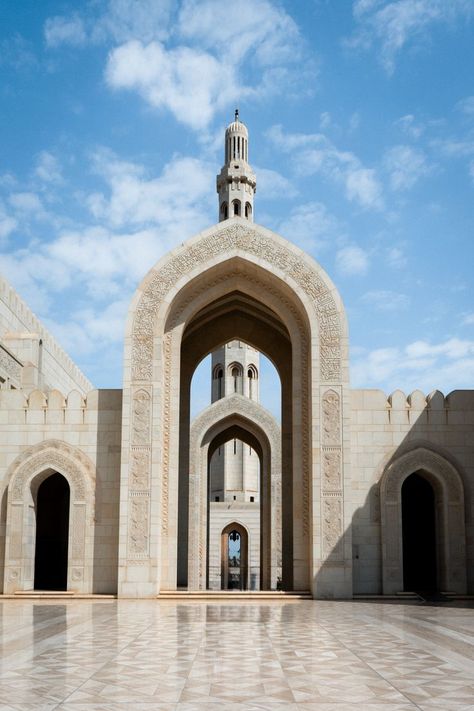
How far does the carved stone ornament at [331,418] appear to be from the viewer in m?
17.0

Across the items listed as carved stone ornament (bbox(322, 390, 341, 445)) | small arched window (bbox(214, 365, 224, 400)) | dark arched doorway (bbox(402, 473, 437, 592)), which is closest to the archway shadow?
carved stone ornament (bbox(322, 390, 341, 445))

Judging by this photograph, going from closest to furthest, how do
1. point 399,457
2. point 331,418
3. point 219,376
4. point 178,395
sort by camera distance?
point 331,418
point 399,457
point 178,395
point 219,376

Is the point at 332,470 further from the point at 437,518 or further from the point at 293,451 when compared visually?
the point at 437,518

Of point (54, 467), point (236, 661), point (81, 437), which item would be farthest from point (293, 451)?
point (236, 661)

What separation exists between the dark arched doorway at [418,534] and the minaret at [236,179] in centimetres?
1750

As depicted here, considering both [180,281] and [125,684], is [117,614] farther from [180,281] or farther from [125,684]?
[180,281]

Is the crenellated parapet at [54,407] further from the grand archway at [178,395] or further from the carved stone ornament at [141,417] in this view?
the grand archway at [178,395]

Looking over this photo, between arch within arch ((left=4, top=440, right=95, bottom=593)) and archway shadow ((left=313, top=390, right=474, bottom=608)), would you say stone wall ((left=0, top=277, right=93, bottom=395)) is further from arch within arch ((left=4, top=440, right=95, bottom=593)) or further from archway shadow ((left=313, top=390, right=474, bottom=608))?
archway shadow ((left=313, top=390, right=474, bottom=608))

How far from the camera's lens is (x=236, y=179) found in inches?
1421

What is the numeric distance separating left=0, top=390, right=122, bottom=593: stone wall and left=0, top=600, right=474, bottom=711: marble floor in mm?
4810

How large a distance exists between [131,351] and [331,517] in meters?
5.27

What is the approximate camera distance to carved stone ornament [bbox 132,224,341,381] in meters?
17.4

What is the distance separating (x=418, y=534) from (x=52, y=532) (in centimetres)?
988

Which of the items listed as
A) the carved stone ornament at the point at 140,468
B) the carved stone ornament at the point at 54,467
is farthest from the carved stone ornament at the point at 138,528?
the carved stone ornament at the point at 54,467
